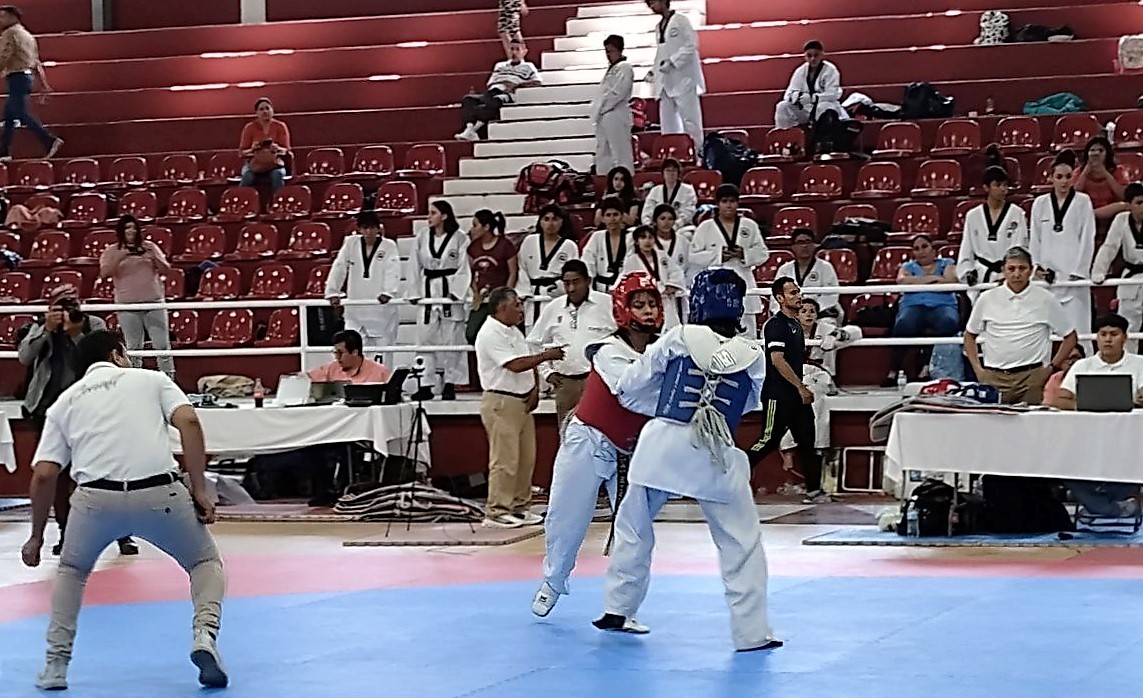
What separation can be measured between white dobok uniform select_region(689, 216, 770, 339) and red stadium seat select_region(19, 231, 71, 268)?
7884 mm

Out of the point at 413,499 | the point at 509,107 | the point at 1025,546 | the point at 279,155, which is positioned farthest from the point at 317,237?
the point at 1025,546

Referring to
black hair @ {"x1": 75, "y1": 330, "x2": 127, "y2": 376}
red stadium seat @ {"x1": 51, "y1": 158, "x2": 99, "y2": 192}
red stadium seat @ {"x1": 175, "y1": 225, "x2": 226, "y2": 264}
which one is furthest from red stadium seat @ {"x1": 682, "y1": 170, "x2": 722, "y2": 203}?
black hair @ {"x1": 75, "y1": 330, "x2": 127, "y2": 376}

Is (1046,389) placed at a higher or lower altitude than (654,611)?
higher

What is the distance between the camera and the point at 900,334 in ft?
48.9

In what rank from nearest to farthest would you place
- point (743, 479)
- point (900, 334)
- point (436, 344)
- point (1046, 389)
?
point (743, 479) < point (1046, 389) < point (900, 334) < point (436, 344)

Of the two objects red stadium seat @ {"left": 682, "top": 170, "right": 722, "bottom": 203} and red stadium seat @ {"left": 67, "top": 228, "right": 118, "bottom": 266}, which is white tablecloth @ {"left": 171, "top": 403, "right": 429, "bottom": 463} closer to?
red stadium seat @ {"left": 682, "top": 170, "right": 722, "bottom": 203}

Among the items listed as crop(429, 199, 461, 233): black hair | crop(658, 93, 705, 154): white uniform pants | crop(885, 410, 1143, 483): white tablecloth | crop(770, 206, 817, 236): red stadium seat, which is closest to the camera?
crop(885, 410, 1143, 483): white tablecloth

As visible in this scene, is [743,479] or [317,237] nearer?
[743,479]

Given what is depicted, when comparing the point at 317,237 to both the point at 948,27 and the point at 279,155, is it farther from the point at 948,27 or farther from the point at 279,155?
the point at 948,27

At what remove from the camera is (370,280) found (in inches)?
624

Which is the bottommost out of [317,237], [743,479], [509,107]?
[743,479]

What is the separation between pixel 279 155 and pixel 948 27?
8017mm

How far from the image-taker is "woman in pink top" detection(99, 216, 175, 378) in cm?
1602

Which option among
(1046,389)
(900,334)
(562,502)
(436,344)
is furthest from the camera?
(436,344)
